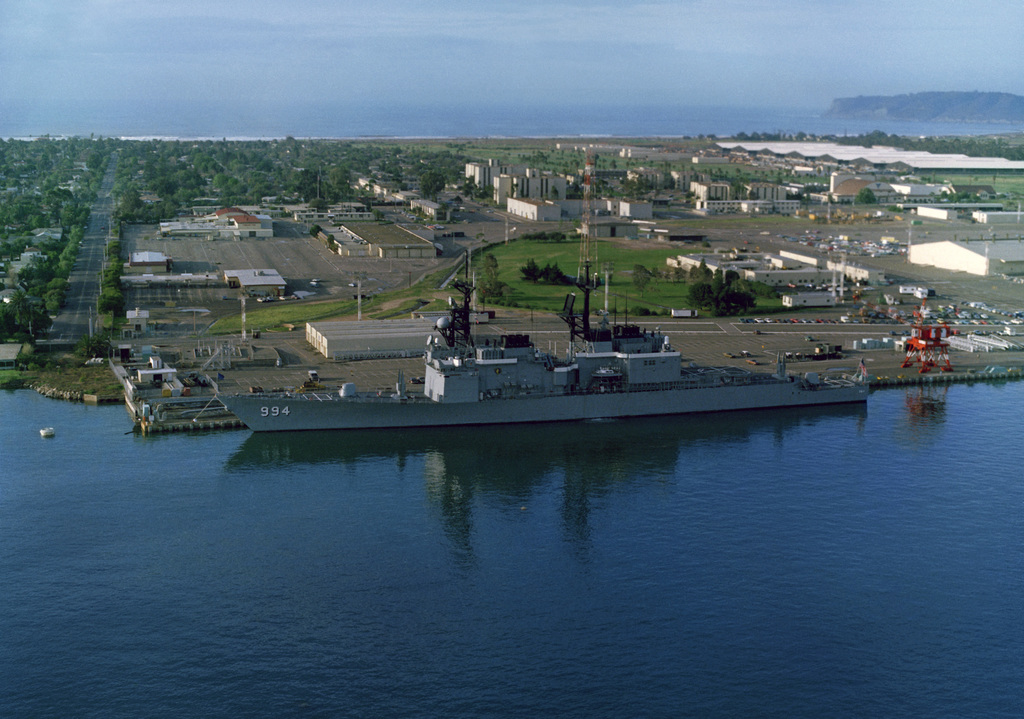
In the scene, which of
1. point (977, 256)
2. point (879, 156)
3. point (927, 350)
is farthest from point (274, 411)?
point (879, 156)

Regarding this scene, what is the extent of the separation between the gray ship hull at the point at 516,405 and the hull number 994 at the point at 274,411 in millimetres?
32

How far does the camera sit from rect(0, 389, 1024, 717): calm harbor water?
62.8 ft

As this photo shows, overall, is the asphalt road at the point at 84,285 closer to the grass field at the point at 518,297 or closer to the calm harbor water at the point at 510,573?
the grass field at the point at 518,297

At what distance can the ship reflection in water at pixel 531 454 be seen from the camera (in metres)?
29.5

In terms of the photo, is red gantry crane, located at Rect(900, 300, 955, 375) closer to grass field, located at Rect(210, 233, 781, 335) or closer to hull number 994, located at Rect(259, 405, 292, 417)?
grass field, located at Rect(210, 233, 781, 335)

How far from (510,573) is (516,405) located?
12690mm

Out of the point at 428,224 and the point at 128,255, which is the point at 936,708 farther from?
the point at 428,224

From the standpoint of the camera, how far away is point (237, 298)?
5650 centimetres

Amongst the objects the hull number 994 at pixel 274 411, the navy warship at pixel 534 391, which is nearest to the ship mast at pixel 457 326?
the navy warship at pixel 534 391

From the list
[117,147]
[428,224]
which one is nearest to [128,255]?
[428,224]

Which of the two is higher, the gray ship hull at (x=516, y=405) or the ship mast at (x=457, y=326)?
the ship mast at (x=457, y=326)

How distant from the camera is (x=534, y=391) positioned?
3659 centimetres

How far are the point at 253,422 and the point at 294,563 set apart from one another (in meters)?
11.3

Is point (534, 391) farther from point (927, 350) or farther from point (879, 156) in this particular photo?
point (879, 156)
